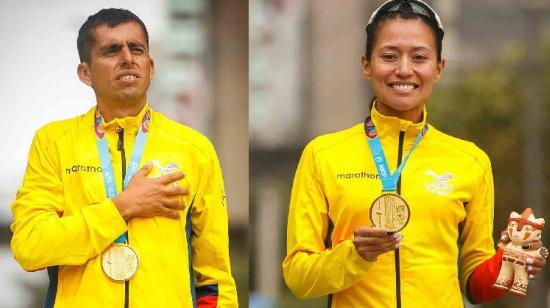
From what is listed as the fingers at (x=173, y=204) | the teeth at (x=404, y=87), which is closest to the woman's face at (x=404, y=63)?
the teeth at (x=404, y=87)

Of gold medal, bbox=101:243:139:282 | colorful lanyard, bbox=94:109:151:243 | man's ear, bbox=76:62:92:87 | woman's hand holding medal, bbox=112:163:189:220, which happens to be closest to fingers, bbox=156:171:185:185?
woman's hand holding medal, bbox=112:163:189:220

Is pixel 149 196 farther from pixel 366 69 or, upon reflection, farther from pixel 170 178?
pixel 366 69

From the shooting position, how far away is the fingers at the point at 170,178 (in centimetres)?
290

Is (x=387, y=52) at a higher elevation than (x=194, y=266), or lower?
higher

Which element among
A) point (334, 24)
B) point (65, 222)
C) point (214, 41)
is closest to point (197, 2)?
point (214, 41)

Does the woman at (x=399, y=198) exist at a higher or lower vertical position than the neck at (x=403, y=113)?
lower

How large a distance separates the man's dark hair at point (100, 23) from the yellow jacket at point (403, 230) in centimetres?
73

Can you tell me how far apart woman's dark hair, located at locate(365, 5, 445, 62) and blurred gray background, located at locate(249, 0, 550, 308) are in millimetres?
626

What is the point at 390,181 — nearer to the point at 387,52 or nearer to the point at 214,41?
the point at 387,52

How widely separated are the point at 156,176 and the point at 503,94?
77.0 inches

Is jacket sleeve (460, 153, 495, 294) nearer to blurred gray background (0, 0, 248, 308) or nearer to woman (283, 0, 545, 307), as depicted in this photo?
woman (283, 0, 545, 307)

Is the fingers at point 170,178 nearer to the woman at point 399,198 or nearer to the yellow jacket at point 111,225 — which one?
the yellow jacket at point 111,225

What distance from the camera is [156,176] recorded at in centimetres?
295

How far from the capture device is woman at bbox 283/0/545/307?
2955 millimetres
